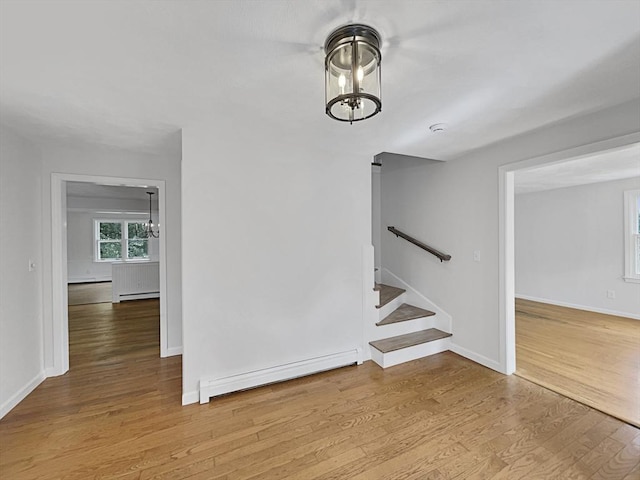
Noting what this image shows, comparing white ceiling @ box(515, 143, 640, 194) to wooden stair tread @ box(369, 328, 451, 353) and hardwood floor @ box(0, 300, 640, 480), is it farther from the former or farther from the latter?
hardwood floor @ box(0, 300, 640, 480)

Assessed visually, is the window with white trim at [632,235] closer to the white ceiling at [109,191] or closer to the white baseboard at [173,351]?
the white baseboard at [173,351]

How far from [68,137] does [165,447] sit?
277 centimetres

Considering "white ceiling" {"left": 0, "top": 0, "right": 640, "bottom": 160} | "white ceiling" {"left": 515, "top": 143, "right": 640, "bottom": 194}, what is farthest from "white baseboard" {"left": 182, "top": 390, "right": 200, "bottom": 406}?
"white ceiling" {"left": 515, "top": 143, "right": 640, "bottom": 194}

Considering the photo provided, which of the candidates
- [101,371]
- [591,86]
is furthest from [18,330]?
[591,86]

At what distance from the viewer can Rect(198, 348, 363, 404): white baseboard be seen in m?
2.38

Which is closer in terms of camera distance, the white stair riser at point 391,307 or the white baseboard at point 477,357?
the white baseboard at point 477,357

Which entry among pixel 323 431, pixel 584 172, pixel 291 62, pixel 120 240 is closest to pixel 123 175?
pixel 291 62

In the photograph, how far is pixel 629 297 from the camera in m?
4.49

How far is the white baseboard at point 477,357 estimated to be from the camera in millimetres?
2863

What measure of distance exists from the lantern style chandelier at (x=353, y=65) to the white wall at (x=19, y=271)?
275 centimetres

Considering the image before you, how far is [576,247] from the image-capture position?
→ 5.09m

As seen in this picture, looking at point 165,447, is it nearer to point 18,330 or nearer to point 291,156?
point 18,330

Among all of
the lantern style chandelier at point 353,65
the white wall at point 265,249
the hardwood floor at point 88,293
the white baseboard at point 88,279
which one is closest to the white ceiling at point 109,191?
the hardwood floor at point 88,293

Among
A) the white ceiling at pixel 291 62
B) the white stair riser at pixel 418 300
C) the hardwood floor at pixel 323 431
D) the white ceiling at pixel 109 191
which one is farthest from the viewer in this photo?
the white ceiling at pixel 109 191
